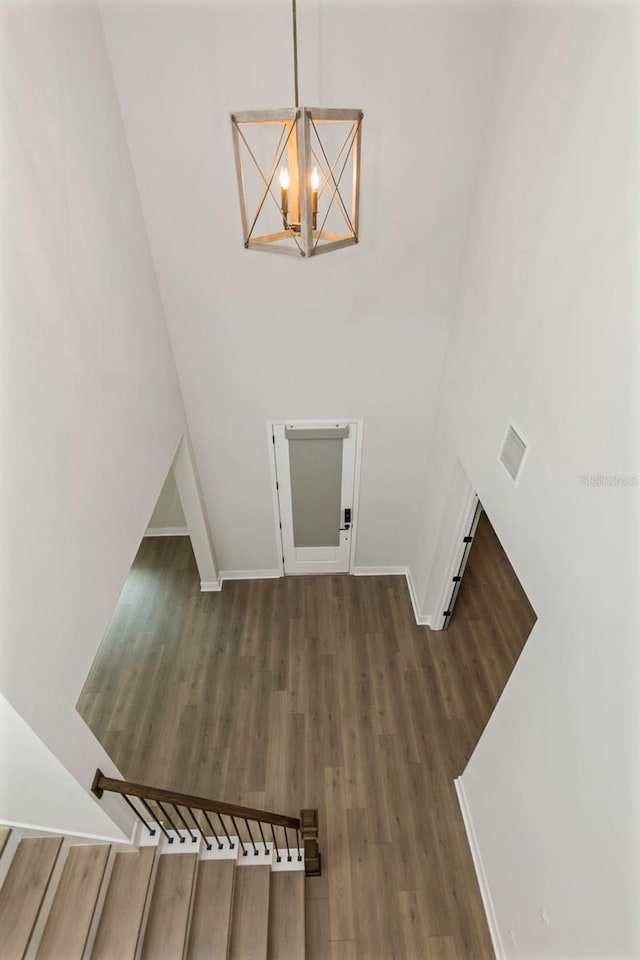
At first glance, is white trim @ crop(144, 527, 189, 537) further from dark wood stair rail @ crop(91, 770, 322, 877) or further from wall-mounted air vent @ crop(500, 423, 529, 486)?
wall-mounted air vent @ crop(500, 423, 529, 486)

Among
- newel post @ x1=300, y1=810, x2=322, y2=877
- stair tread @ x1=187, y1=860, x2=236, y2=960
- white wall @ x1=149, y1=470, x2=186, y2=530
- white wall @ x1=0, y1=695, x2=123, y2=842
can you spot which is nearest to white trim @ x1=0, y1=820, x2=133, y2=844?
white wall @ x1=0, y1=695, x2=123, y2=842

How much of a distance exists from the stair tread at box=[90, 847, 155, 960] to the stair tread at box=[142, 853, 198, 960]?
0.15m

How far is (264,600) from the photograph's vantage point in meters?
5.63

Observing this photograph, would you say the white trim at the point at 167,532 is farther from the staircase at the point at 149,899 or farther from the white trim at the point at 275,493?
the staircase at the point at 149,899

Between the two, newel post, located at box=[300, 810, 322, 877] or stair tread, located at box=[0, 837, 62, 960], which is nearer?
stair tread, located at box=[0, 837, 62, 960]

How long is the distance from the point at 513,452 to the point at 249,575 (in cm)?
378

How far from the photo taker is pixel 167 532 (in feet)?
21.5

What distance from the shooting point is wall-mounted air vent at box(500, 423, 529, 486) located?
2779 millimetres

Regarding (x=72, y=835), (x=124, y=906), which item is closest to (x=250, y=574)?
(x=72, y=835)

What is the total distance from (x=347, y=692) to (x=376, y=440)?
7.93 ft

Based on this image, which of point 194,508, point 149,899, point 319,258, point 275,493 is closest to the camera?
point 149,899

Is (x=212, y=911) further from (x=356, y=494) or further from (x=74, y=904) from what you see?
(x=356, y=494)

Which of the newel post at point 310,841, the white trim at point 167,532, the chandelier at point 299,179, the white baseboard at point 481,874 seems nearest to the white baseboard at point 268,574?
the white trim at point 167,532

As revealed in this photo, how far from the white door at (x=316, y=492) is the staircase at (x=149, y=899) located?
2839 millimetres
